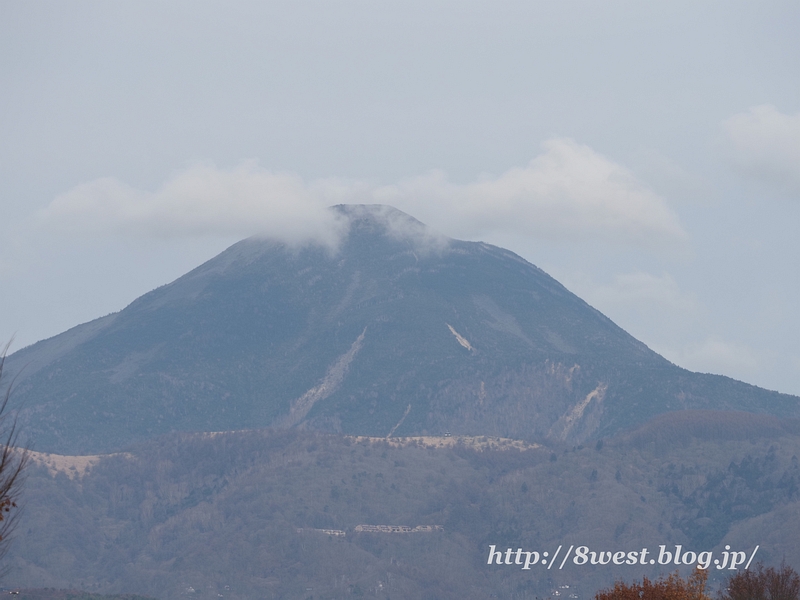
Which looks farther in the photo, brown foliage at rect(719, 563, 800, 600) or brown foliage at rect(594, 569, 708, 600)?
brown foliage at rect(719, 563, 800, 600)

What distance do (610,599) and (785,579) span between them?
34412 millimetres

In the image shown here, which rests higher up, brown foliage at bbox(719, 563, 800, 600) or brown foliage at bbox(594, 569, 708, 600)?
brown foliage at bbox(594, 569, 708, 600)

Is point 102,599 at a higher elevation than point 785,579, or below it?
below

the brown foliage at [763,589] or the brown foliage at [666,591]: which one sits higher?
the brown foliage at [666,591]

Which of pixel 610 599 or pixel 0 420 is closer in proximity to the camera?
pixel 0 420

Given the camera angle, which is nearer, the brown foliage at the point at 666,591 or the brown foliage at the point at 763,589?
the brown foliage at the point at 666,591

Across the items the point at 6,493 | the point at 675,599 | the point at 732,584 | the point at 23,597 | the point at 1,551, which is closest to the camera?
the point at 6,493

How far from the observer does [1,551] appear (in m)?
50.6

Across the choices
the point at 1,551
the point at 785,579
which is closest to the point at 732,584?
the point at 785,579

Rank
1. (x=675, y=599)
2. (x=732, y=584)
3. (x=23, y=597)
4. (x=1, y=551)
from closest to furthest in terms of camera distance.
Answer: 1. (x=1, y=551)
2. (x=675, y=599)
3. (x=732, y=584)
4. (x=23, y=597)

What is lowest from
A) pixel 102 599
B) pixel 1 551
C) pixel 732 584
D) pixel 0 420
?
pixel 102 599

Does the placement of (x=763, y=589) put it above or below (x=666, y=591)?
below

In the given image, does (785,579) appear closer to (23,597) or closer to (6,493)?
(6,493)

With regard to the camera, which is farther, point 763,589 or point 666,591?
point 763,589
